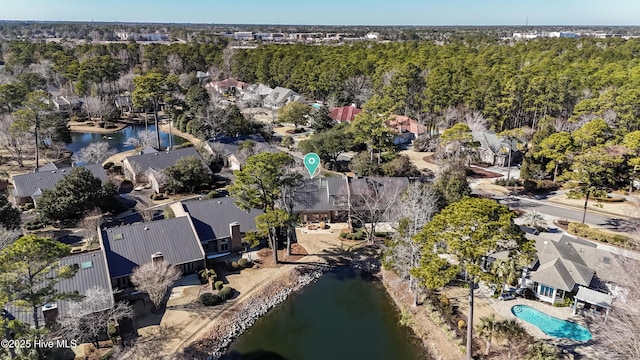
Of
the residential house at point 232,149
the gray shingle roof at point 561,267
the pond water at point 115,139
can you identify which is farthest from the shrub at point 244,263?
Answer: the pond water at point 115,139

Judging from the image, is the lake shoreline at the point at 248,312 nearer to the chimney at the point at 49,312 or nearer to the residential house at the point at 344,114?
the chimney at the point at 49,312

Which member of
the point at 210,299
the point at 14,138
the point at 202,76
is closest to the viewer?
the point at 210,299

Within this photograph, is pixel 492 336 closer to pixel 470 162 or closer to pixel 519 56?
pixel 470 162

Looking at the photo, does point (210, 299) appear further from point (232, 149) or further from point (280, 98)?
point (280, 98)

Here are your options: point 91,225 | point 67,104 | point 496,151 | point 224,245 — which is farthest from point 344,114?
point 67,104

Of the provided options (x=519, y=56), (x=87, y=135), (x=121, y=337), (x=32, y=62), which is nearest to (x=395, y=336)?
(x=121, y=337)

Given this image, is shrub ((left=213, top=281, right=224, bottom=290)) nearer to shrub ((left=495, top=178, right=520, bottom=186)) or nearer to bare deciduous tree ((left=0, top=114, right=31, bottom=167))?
shrub ((left=495, top=178, right=520, bottom=186))

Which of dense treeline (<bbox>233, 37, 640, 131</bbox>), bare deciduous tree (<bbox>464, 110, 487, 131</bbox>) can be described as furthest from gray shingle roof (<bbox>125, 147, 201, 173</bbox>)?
bare deciduous tree (<bbox>464, 110, 487, 131</bbox>)
